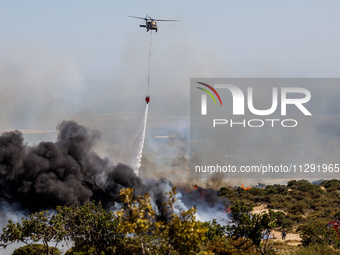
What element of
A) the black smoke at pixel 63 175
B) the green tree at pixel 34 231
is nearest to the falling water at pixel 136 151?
the black smoke at pixel 63 175

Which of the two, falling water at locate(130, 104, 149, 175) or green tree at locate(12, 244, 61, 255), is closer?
green tree at locate(12, 244, 61, 255)

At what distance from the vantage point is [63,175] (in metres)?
82.2

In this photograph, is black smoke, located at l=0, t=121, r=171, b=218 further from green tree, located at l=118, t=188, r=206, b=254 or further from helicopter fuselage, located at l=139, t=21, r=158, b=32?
green tree, located at l=118, t=188, r=206, b=254

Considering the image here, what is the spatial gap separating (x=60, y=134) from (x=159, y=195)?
2092 centimetres

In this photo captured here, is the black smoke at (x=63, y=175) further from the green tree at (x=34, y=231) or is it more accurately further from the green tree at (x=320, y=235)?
the green tree at (x=34, y=231)

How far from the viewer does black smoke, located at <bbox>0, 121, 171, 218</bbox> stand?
77.6 metres

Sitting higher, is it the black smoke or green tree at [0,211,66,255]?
the black smoke

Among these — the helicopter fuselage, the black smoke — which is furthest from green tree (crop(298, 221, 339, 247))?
the helicopter fuselage

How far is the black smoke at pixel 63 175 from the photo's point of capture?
7756cm

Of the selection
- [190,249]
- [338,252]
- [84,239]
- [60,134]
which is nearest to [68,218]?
[84,239]

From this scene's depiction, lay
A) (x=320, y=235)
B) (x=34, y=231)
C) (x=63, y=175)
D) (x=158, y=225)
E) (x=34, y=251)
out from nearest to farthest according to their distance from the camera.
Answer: (x=158, y=225) < (x=34, y=231) < (x=34, y=251) < (x=320, y=235) < (x=63, y=175)

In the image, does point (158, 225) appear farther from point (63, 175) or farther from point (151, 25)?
point (63, 175)

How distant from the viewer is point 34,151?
8325 centimetres

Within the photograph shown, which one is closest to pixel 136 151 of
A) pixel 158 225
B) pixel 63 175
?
pixel 63 175
